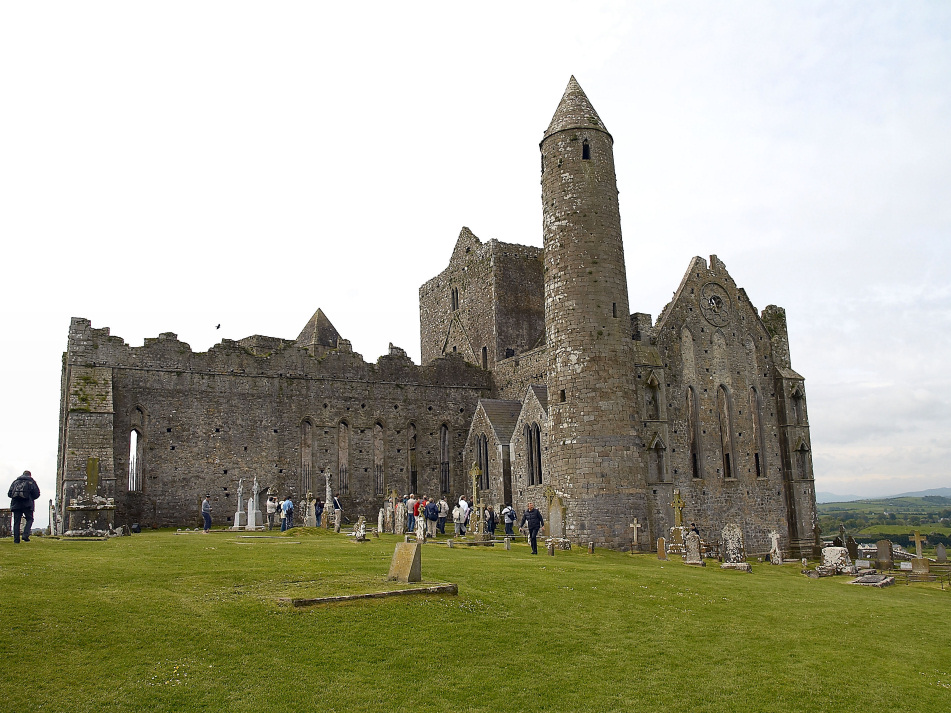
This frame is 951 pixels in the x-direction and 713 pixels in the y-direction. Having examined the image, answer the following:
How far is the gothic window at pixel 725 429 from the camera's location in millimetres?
35281

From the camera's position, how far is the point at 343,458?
36.9m

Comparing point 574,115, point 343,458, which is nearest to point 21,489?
point 343,458

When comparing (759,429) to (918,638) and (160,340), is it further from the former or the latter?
(160,340)

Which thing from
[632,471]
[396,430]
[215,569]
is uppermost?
[396,430]

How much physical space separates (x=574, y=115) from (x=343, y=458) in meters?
18.4

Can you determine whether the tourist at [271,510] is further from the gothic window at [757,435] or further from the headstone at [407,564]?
the gothic window at [757,435]

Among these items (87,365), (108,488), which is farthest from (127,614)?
(87,365)

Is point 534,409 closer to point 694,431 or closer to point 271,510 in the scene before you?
point 694,431

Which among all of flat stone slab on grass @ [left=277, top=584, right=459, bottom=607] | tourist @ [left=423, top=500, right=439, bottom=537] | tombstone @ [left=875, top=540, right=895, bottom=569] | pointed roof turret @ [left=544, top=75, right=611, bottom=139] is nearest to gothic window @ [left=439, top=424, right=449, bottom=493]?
tourist @ [left=423, top=500, right=439, bottom=537]

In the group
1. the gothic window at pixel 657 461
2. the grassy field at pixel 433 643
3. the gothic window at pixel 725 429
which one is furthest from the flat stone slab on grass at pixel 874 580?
the gothic window at pixel 725 429

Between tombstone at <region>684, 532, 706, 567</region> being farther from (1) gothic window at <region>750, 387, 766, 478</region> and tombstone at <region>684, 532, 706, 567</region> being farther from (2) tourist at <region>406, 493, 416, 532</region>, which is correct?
(1) gothic window at <region>750, 387, 766, 478</region>

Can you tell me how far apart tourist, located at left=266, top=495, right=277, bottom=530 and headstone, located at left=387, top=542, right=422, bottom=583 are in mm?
19085

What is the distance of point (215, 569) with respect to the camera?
14.5 m

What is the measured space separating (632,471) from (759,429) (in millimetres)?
11870
